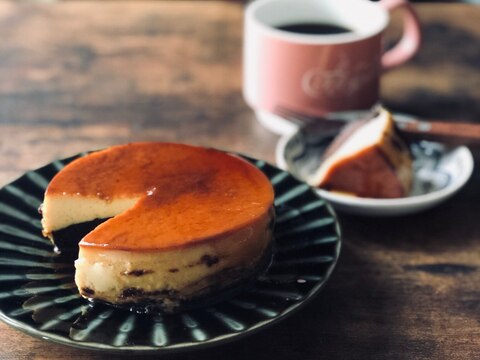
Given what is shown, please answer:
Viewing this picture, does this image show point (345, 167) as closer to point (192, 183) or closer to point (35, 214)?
point (192, 183)

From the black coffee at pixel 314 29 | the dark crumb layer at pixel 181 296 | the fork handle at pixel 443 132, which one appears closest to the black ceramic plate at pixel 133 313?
the dark crumb layer at pixel 181 296

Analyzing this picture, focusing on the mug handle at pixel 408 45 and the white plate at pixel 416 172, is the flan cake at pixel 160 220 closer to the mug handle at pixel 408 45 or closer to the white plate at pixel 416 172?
the white plate at pixel 416 172

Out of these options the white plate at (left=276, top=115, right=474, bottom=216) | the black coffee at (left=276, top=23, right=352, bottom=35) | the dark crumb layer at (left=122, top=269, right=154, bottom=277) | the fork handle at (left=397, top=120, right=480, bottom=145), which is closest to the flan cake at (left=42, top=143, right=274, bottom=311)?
the dark crumb layer at (left=122, top=269, right=154, bottom=277)

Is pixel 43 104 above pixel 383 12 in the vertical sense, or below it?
below

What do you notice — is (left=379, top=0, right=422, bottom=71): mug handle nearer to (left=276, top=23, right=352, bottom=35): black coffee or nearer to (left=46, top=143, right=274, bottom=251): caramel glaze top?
(left=276, top=23, right=352, bottom=35): black coffee

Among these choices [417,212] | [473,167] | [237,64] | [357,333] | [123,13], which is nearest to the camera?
[357,333]

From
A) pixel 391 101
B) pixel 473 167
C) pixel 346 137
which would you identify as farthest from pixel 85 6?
pixel 473 167

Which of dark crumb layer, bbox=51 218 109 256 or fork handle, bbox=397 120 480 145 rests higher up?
fork handle, bbox=397 120 480 145
